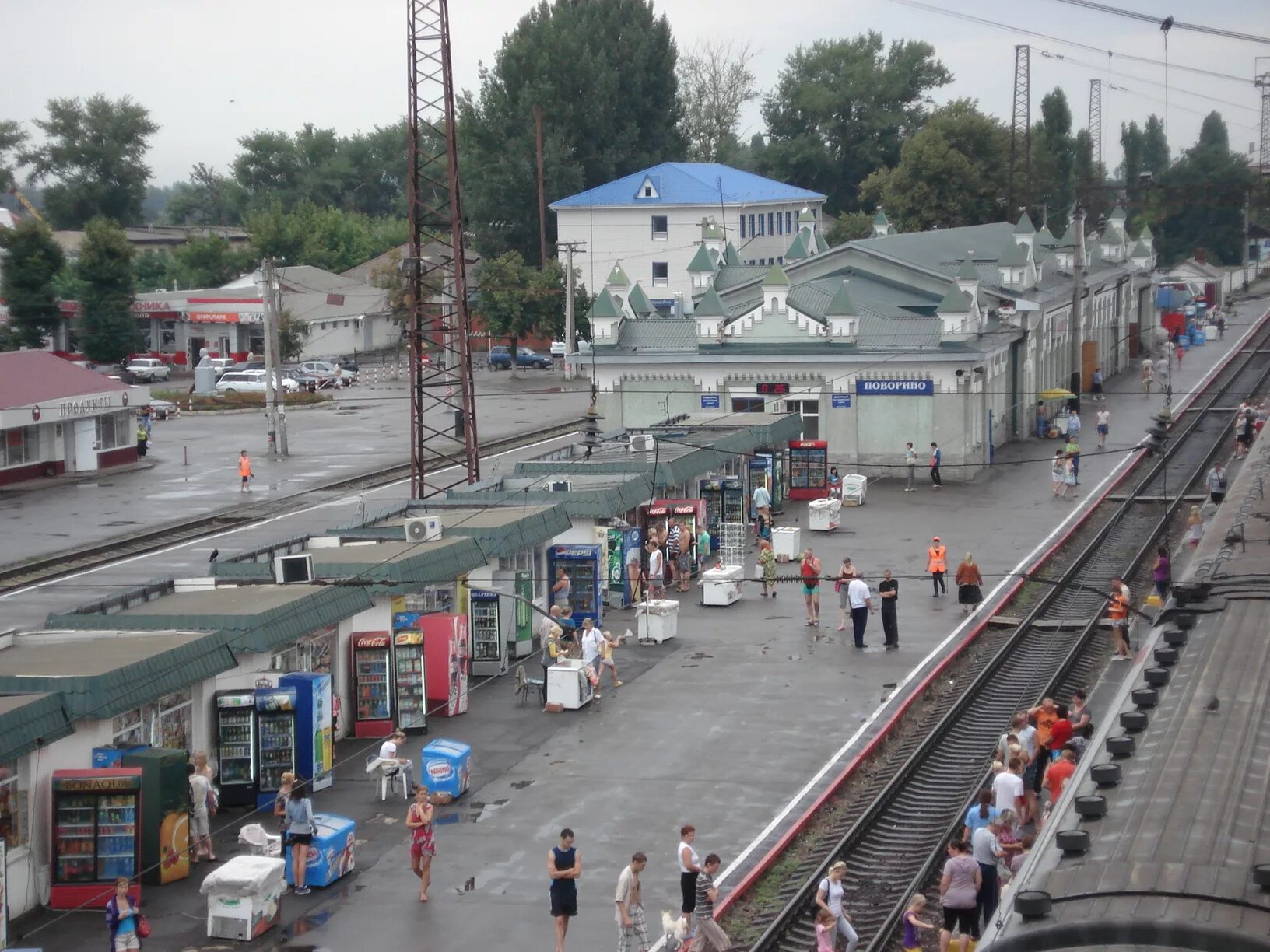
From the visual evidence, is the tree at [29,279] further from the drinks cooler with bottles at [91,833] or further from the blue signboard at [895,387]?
the drinks cooler with bottles at [91,833]

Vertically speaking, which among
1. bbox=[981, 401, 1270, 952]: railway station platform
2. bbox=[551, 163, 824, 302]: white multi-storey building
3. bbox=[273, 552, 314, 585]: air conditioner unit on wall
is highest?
bbox=[551, 163, 824, 302]: white multi-storey building

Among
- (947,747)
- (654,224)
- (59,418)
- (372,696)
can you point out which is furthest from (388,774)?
(654,224)

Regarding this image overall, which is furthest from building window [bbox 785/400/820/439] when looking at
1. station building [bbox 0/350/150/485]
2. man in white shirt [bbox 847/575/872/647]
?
station building [bbox 0/350/150/485]

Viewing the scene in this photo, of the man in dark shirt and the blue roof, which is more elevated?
the blue roof

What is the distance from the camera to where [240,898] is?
14234 millimetres

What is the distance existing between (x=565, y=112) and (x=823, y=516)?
59.1m

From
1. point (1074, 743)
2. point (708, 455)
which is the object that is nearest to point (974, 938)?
point (1074, 743)

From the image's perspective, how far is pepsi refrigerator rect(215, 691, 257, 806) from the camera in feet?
58.7

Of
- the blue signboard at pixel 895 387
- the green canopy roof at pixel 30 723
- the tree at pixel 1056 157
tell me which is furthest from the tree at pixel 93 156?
the green canopy roof at pixel 30 723

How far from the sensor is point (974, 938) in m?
13.3

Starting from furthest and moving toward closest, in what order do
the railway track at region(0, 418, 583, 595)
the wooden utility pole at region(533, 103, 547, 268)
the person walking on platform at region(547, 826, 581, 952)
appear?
the wooden utility pole at region(533, 103, 547, 268)
the railway track at region(0, 418, 583, 595)
the person walking on platform at region(547, 826, 581, 952)

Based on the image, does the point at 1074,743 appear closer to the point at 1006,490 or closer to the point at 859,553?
the point at 859,553

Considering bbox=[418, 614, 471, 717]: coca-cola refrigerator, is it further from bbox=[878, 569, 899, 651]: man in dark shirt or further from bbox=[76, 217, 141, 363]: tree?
bbox=[76, 217, 141, 363]: tree

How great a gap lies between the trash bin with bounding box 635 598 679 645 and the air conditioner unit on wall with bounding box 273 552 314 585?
640cm
